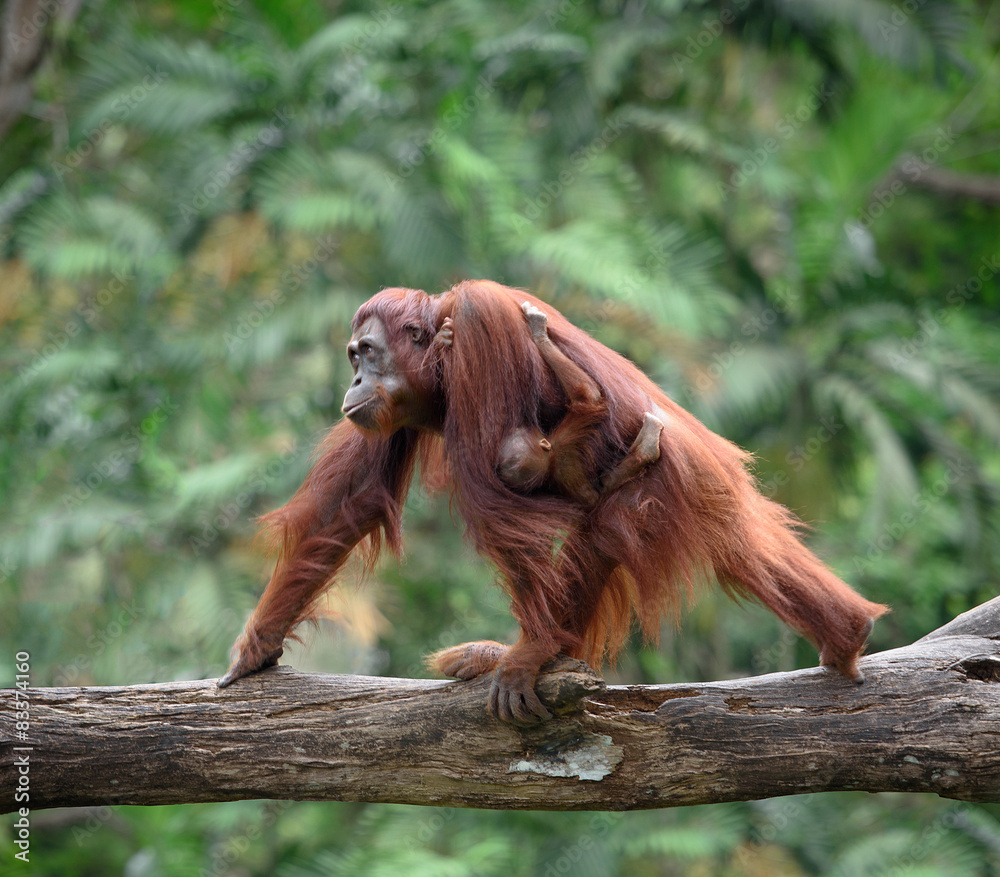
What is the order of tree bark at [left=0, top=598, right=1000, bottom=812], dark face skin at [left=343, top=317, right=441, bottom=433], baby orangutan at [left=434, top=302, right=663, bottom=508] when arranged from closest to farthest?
1. tree bark at [left=0, top=598, right=1000, bottom=812]
2. baby orangutan at [left=434, top=302, right=663, bottom=508]
3. dark face skin at [left=343, top=317, right=441, bottom=433]

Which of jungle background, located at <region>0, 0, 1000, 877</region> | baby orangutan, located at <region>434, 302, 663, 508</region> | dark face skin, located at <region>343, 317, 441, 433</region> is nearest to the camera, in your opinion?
baby orangutan, located at <region>434, 302, 663, 508</region>

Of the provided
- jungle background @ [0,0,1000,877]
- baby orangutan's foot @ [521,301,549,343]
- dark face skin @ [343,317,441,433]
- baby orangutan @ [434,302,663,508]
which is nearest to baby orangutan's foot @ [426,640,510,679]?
baby orangutan @ [434,302,663,508]

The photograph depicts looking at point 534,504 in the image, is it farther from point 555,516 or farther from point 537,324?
A: point 537,324

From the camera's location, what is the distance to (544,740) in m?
2.84

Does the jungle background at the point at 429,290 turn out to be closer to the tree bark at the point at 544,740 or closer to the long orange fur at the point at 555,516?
the long orange fur at the point at 555,516

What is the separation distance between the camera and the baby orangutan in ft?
9.43

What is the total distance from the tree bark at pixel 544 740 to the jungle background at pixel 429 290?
3.36 meters

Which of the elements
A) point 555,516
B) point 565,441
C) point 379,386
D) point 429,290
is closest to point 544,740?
point 555,516

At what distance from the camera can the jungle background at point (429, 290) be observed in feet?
22.9

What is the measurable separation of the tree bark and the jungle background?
336cm

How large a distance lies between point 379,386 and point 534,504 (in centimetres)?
62

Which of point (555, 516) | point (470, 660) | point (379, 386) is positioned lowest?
point (470, 660)

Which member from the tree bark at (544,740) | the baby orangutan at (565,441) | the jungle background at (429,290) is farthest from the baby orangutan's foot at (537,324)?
the jungle background at (429,290)

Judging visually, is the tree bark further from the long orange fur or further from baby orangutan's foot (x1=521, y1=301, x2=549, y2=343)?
baby orangutan's foot (x1=521, y1=301, x2=549, y2=343)
